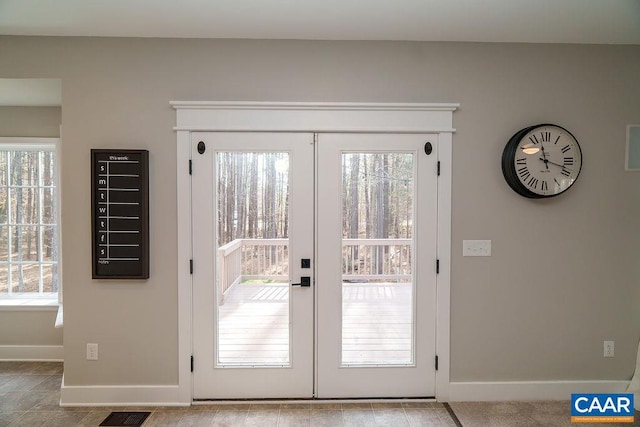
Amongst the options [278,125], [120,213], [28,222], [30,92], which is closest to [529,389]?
[278,125]

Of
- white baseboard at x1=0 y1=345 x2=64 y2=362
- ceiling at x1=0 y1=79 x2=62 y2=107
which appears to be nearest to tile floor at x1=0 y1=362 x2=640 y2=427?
white baseboard at x1=0 y1=345 x2=64 y2=362

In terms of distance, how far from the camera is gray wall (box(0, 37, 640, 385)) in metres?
2.45

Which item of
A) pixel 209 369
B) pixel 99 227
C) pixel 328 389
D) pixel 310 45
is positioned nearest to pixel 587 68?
pixel 310 45

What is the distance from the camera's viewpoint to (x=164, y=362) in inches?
98.1

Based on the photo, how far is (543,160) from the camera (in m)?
2.44

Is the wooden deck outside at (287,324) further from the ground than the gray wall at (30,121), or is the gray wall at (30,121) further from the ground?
the gray wall at (30,121)

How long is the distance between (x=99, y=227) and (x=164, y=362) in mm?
1063

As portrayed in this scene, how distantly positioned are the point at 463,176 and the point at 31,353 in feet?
13.2

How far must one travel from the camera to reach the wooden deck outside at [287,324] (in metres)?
2.54

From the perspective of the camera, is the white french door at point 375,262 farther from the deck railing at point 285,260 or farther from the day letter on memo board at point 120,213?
the day letter on memo board at point 120,213

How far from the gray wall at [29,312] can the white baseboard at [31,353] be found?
0.11 ft

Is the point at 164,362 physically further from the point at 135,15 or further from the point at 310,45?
the point at 310,45

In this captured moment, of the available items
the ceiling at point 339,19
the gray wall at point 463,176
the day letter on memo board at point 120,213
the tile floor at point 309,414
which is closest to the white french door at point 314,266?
the tile floor at point 309,414

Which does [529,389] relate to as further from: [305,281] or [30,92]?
[30,92]
